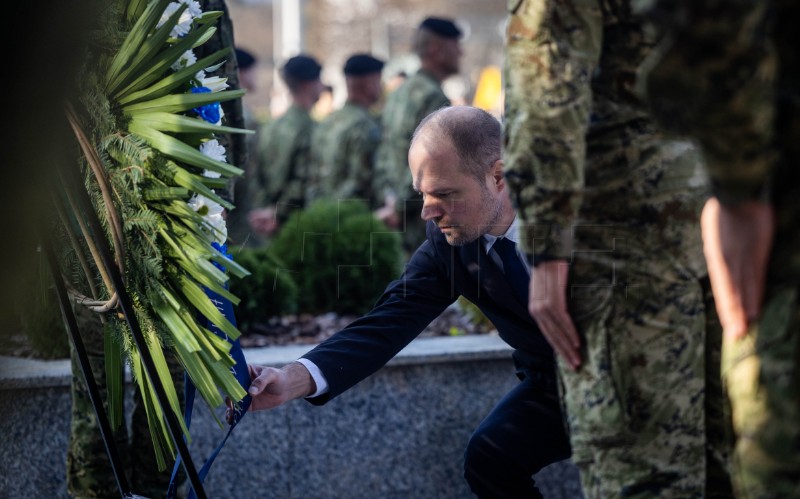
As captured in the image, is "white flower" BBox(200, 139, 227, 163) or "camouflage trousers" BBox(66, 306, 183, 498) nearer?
"white flower" BBox(200, 139, 227, 163)

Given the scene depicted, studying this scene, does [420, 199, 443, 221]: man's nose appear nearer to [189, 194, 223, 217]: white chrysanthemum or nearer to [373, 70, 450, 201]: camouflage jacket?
[189, 194, 223, 217]: white chrysanthemum

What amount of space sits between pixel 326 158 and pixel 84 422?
5640 mm

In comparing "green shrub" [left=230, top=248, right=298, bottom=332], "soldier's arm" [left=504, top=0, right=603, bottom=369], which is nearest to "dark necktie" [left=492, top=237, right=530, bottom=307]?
"soldier's arm" [left=504, top=0, right=603, bottom=369]

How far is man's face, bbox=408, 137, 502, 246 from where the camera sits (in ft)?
11.5

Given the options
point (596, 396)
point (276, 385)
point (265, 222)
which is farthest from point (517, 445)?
point (265, 222)

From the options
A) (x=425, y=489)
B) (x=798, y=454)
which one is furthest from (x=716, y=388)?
(x=425, y=489)

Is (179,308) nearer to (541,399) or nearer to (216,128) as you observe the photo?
(216,128)

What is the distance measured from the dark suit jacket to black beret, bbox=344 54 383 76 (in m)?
6.05

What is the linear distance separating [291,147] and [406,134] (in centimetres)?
223

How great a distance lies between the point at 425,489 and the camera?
4.85 metres

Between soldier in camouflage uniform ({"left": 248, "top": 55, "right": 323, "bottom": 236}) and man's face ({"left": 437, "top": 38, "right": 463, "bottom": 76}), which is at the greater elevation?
man's face ({"left": 437, "top": 38, "right": 463, "bottom": 76})

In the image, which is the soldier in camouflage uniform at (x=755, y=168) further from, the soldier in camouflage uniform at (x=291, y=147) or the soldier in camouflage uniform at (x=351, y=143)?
the soldier in camouflage uniform at (x=291, y=147)

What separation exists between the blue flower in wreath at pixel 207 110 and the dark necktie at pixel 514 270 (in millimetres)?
1058

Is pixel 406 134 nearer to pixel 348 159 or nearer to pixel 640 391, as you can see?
pixel 348 159
